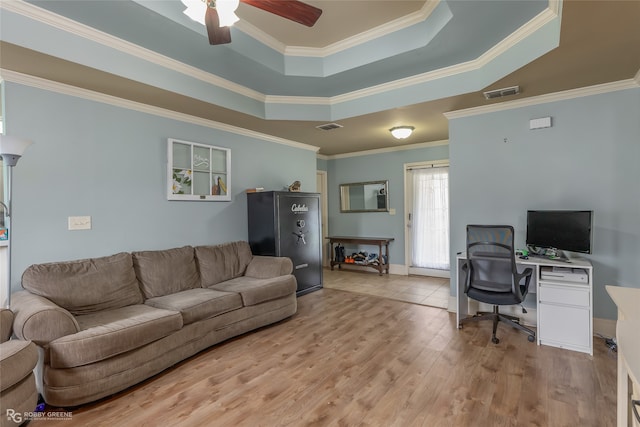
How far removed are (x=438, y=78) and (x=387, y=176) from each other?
2913mm

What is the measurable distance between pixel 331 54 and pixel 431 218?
143 inches

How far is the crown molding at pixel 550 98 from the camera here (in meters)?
2.89

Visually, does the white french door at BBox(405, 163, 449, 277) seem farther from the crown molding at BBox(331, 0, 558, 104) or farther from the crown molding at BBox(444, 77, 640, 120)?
the crown molding at BBox(331, 0, 558, 104)

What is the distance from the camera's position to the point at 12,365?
1.63m

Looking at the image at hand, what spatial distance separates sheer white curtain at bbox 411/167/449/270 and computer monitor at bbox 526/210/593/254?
2.36 m

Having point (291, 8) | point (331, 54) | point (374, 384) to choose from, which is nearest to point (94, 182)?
point (291, 8)

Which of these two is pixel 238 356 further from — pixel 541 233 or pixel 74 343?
pixel 541 233

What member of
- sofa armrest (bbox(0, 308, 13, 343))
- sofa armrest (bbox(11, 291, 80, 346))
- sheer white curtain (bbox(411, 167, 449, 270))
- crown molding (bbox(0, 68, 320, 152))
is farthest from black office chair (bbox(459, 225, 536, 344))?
sofa armrest (bbox(0, 308, 13, 343))

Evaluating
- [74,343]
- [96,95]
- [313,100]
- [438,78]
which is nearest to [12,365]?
[74,343]

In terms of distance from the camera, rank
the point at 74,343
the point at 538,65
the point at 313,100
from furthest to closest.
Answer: the point at 313,100
the point at 538,65
the point at 74,343

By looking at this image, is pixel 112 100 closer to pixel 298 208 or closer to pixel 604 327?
pixel 298 208

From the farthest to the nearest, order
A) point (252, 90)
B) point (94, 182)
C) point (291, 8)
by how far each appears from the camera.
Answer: point (252, 90) → point (94, 182) → point (291, 8)

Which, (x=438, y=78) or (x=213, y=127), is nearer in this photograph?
(x=438, y=78)

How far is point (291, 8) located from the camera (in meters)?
1.86
